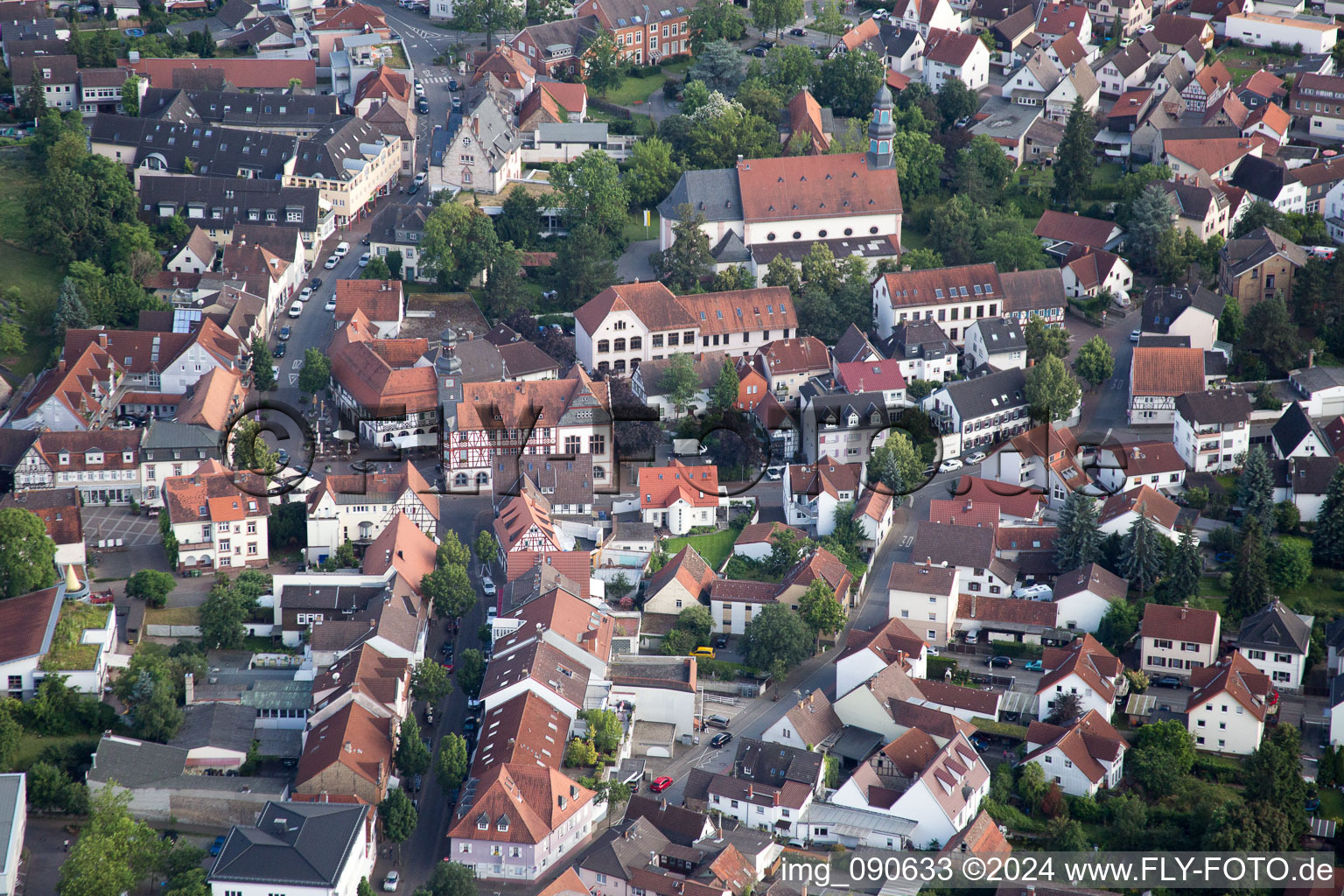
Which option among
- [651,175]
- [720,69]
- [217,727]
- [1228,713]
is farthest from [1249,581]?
[720,69]

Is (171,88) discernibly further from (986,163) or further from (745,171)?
(986,163)

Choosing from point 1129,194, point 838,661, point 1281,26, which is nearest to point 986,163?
point 1129,194

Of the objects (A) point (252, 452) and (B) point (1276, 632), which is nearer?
(B) point (1276, 632)

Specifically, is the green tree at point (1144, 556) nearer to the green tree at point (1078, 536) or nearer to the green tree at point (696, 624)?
the green tree at point (1078, 536)

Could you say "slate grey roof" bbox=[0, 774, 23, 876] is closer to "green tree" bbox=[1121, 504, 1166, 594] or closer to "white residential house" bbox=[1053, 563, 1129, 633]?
"white residential house" bbox=[1053, 563, 1129, 633]

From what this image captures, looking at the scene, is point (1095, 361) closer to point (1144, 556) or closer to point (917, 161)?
point (1144, 556)

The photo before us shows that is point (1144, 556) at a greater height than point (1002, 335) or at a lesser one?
lesser

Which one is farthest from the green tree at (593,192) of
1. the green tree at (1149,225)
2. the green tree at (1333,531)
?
the green tree at (1333,531)
